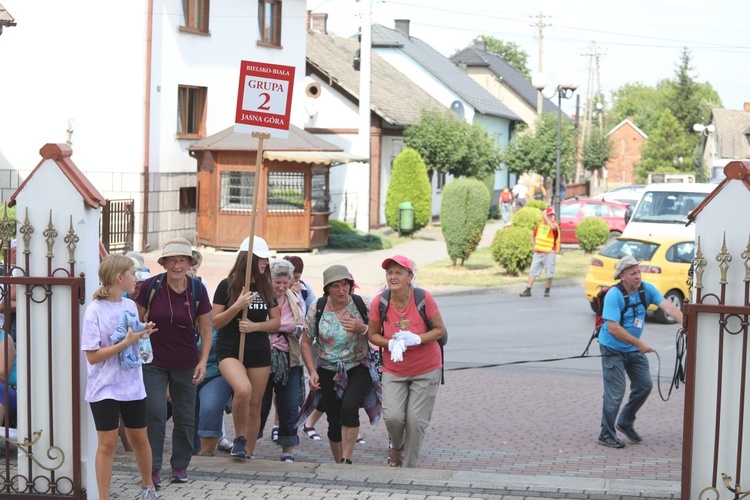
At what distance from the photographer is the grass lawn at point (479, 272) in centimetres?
2350

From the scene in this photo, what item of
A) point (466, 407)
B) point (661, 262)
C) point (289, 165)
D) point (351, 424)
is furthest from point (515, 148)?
point (351, 424)

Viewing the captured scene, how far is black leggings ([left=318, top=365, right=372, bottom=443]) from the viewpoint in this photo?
820 cm

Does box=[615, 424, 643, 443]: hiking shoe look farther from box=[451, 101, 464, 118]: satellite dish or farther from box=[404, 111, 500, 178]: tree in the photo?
box=[451, 101, 464, 118]: satellite dish

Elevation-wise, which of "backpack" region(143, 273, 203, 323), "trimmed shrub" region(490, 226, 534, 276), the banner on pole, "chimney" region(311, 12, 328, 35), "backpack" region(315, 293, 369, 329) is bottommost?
"trimmed shrub" region(490, 226, 534, 276)

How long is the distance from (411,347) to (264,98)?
7.12 ft

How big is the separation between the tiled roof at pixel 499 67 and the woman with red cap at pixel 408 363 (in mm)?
65215

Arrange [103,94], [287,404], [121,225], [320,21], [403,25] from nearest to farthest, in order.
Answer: [287,404]
[121,225]
[103,94]
[320,21]
[403,25]

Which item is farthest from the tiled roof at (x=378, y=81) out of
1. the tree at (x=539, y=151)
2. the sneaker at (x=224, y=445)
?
the sneaker at (x=224, y=445)

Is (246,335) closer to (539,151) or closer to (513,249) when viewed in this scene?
(513,249)

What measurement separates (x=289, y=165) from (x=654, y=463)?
20.2 meters

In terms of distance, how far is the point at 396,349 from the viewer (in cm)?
777

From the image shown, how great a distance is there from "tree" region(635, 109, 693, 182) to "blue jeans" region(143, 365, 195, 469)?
81510 millimetres

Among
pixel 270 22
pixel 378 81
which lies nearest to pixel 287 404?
pixel 270 22

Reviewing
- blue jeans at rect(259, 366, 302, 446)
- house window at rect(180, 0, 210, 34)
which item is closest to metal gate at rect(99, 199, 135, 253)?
house window at rect(180, 0, 210, 34)
